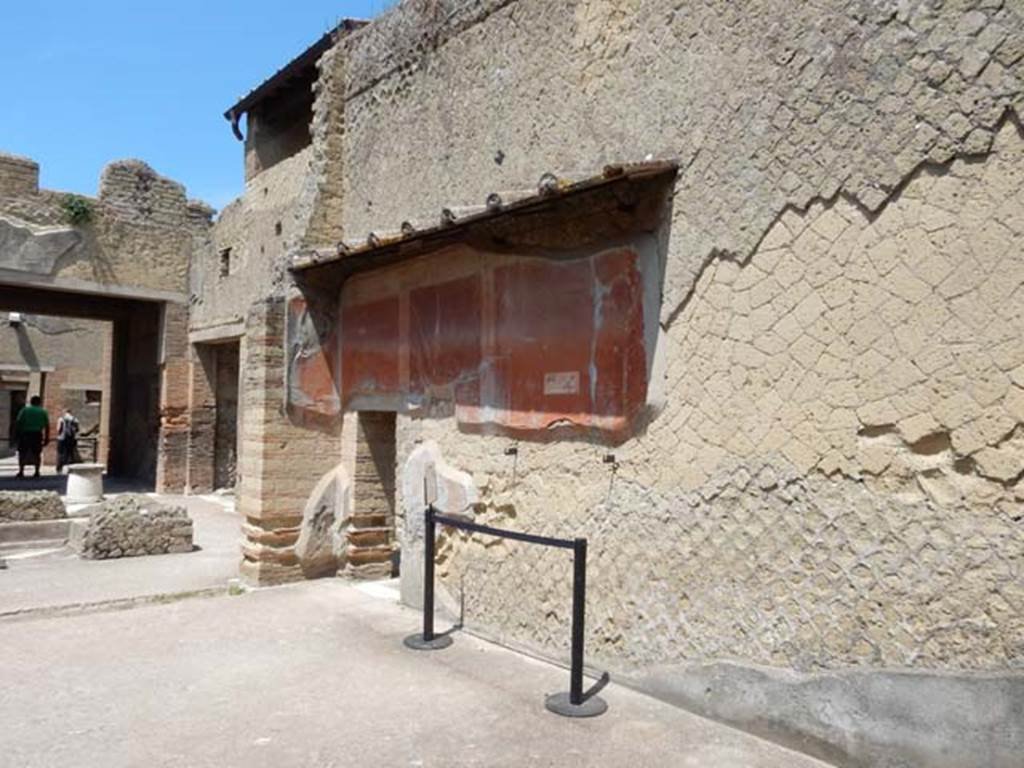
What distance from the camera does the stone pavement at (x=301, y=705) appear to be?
3.49 metres

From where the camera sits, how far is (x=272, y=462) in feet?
22.6

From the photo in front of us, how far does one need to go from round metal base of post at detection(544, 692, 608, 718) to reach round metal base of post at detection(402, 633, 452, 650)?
3.81 ft

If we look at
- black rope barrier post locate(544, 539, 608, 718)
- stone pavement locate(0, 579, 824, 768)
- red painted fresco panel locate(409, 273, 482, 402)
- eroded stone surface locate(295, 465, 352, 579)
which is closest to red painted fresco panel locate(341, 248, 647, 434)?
red painted fresco panel locate(409, 273, 482, 402)

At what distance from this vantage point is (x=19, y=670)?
4.66m

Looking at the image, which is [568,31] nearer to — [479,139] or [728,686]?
[479,139]

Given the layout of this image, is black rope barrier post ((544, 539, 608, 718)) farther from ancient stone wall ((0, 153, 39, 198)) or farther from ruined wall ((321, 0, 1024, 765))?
ancient stone wall ((0, 153, 39, 198))

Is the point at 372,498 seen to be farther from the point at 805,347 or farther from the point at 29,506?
the point at 29,506

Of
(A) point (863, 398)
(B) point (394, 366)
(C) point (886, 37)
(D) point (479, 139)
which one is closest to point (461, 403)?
(B) point (394, 366)

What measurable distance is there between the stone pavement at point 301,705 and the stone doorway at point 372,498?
128cm

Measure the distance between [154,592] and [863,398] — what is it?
5.76 m

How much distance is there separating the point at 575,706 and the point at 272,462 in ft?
12.7

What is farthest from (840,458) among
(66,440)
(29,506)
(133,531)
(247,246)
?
(66,440)

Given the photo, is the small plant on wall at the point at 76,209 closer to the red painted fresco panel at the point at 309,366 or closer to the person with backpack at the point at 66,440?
the person with backpack at the point at 66,440

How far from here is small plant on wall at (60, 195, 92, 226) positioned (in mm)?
12703
